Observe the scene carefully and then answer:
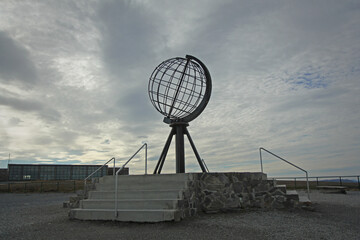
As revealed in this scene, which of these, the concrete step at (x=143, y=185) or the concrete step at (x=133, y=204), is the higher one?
the concrete step at (x=143, y=185)

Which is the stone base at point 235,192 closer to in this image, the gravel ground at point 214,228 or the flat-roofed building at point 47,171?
the gravel ground at point 214,228

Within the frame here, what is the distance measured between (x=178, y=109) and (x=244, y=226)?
5.34 metres

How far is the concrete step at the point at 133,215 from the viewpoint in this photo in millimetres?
5781

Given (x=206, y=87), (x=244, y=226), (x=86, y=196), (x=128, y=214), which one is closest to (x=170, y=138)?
(x=206, y=87)

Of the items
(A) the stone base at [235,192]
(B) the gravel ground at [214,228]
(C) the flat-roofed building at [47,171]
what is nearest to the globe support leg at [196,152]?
(A) the stone base at [235,192]

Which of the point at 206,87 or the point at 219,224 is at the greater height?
the point at 206,87

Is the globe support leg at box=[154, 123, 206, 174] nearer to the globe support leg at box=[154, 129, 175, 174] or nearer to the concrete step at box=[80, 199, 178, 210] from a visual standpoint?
the globe support leg at box=[154, 129, 175, 174]

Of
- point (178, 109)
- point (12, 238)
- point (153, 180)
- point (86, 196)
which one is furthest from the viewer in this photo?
point (178, 109)

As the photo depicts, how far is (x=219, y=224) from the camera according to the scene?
5.70 meters

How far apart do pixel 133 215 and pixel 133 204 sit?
501mm

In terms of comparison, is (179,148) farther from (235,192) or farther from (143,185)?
(235,192)

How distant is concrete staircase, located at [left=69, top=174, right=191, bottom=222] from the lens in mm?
5941

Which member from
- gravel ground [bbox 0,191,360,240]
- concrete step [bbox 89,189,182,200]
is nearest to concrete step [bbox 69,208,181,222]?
gravel ground [bbox 0,191,360,240]

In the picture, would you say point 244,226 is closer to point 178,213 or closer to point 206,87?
point 178,213
